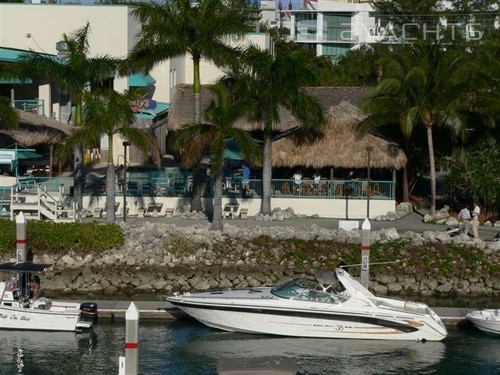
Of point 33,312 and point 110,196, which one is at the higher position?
point 110,196

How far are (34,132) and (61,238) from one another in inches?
430

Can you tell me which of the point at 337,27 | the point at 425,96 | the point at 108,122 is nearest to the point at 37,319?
the point at 108,122

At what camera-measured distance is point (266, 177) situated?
4594 cm

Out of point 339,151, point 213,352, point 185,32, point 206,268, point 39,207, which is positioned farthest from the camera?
point 339,151

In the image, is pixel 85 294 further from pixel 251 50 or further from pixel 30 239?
pixel 251 50

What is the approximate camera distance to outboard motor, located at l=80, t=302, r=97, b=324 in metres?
32.7

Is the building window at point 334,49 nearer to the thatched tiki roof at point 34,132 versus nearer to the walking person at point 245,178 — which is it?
the walking person at point 245,178

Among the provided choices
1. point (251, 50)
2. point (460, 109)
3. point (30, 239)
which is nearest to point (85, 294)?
point (30, 239)

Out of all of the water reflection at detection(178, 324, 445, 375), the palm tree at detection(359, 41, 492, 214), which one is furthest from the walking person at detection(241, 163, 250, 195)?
the water reflection at detection(178, 324, 445, 375)

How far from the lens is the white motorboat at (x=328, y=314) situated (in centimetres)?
3197

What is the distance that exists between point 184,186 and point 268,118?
16.2 ft

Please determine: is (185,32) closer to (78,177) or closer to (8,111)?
(78,177)

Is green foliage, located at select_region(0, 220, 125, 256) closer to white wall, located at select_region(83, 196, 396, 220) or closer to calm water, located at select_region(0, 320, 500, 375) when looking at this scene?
calm water, located at select_region(0, 320, 500, 375)

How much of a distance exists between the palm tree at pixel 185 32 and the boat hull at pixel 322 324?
46.9 ft
